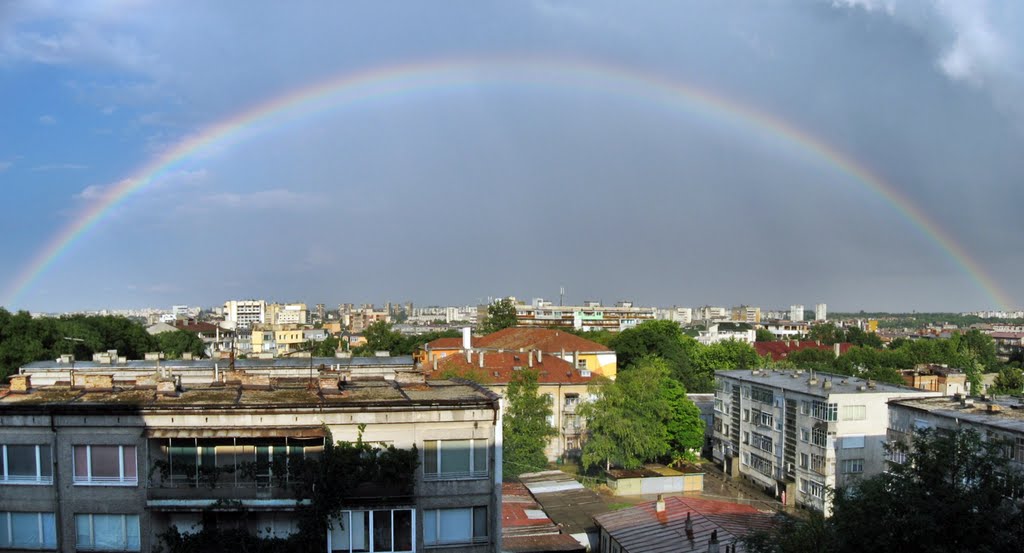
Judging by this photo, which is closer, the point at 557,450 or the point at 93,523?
the point at 93,523

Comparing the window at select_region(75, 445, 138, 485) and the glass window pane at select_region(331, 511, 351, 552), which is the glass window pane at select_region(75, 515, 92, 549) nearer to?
the window at select_region(75, 445, 138, 485)

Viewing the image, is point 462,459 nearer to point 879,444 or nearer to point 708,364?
point 879,444

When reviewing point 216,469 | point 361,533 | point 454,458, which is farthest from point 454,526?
point 216,469

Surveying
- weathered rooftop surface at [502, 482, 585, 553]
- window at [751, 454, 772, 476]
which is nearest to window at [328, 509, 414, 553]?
weathered rooftop surface at [502, 482, 585, 553]

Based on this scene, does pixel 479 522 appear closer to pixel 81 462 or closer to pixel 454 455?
pixel 454 455

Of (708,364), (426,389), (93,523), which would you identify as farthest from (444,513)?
(708,364)
